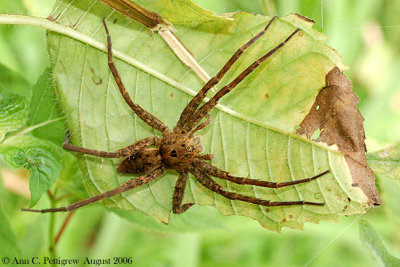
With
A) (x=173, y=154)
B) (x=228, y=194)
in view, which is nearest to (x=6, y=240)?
(x=173, y=154)

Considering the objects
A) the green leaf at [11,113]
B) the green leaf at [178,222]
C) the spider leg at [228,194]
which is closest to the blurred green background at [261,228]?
the green leaf at [178,222]

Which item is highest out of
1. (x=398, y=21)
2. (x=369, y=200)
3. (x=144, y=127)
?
(x=398, y=21)

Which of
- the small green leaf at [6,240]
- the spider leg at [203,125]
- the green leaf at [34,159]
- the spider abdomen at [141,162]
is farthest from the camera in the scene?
the spider abdomen at [141,162]

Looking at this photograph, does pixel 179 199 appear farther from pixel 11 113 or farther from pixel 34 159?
pixel 11 113

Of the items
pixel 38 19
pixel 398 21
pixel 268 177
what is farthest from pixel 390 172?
pixel 398 21

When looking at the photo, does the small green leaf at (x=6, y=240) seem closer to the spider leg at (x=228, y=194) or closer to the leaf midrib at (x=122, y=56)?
the leaf midrib at (x=122, y=56)

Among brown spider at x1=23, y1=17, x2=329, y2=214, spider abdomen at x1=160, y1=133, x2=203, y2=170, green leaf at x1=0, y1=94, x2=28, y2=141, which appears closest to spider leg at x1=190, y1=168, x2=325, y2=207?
brown spider at x1=23, y1=17, x2=329, y2=214

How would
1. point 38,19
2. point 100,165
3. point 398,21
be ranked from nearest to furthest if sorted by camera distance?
point 38,19, point 100,165, point 398,21

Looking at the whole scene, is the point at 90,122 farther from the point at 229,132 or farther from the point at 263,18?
the point at 263,18
